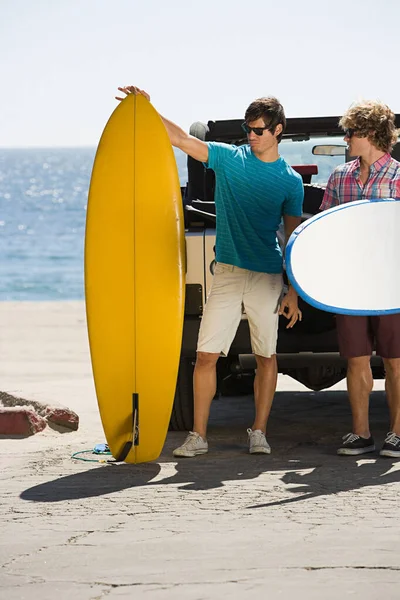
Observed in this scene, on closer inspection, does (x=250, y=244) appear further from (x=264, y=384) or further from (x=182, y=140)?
(x=264, y=384)

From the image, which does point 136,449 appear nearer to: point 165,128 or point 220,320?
point 220,320

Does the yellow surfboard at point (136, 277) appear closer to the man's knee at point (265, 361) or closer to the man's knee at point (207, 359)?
the man's knee at point (207, 359)

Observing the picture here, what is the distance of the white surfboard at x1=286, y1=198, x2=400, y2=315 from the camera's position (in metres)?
5.81

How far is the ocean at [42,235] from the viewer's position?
3053 centimetres

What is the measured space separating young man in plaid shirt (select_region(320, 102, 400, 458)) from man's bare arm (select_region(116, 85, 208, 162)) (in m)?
0.70

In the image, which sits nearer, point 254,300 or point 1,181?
point 254,300

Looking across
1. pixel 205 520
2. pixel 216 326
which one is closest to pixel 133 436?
pixel 216 326

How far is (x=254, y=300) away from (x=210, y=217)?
0.66 metres

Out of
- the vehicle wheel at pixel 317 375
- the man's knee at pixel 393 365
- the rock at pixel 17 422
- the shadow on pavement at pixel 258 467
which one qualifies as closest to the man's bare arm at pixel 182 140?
the man's knee at pixel 393 365

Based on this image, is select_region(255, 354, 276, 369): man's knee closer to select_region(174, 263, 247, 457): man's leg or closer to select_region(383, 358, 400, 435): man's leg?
select_region(174, 263, 247, 457): man's leg

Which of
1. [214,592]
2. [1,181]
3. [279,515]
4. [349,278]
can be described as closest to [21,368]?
[349,278]

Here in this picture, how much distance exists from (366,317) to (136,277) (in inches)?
46.6

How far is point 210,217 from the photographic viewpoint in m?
6.44

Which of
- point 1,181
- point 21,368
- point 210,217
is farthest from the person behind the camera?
point 1,181
